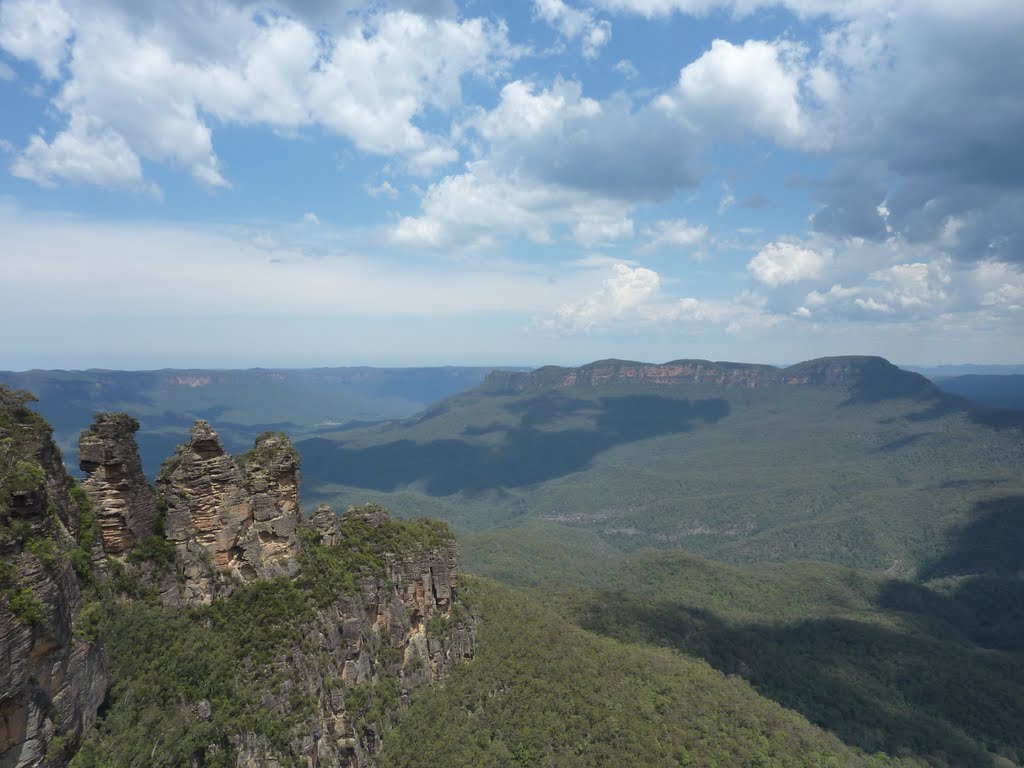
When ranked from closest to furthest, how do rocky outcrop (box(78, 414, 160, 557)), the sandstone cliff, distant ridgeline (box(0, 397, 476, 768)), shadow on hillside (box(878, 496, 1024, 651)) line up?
distant ridgeline (box(0, 397, 476, 768))
rocky outcrop (box(78, 414, 160, 557))
the sandstone cliff
shadow on hillside (box(878, 496, 1024, 651))

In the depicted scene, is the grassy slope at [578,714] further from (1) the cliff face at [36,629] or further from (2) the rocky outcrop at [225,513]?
(1) the cliff face at [36,629]

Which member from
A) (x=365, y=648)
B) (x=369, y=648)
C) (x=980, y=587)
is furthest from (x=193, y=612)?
(x=980, y=587)

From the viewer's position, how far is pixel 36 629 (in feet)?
63.5

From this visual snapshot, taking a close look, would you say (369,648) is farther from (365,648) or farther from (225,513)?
(225,513)

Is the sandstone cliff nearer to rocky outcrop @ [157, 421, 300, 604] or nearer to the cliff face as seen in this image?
rocky outcrop @ [157, 421, 300, 604]

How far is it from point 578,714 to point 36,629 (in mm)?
39381

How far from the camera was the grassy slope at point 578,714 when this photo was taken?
4166cm

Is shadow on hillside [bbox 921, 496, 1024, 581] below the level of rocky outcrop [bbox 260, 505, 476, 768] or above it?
below

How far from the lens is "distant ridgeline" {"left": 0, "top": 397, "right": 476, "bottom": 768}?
814 inches

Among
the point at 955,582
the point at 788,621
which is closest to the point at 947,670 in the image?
the point at 788,621

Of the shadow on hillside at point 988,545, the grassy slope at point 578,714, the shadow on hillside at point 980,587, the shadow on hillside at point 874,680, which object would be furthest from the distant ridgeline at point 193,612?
the shadow on hillside at point 988,545

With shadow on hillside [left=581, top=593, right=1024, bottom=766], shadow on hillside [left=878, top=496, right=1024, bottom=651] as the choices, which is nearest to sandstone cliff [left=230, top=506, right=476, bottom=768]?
shadow on hillside [left=581, top=593, right=1024, bottom=766]

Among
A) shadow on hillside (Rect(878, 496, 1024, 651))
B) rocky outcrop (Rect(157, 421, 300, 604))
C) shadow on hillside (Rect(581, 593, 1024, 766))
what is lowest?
shadow on hillside (Rect(878, 496, 1024, 651))

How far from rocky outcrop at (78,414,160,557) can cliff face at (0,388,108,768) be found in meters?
4.63
